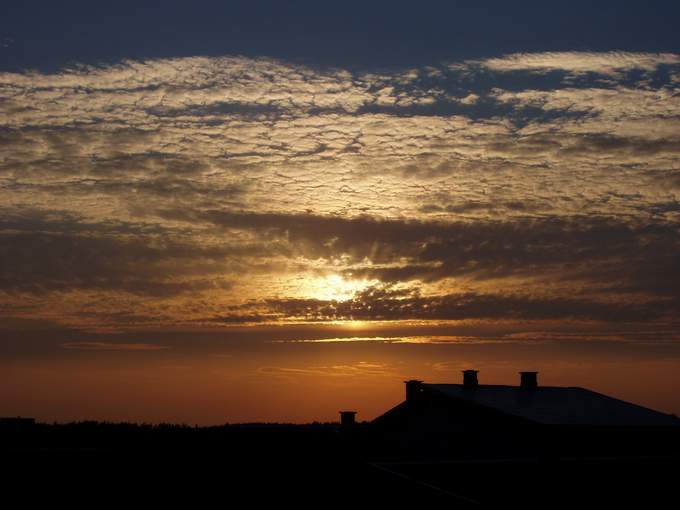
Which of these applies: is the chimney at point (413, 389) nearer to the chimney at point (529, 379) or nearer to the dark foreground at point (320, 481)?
the chimney at point (529, 379)

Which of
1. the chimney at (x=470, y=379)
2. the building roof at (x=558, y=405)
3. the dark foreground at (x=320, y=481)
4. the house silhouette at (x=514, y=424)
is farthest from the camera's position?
the chimney at (x=470, y=379)

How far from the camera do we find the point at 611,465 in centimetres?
2531

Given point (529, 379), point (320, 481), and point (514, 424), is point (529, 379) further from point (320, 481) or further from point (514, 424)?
point (320, 481)

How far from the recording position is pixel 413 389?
142 feet

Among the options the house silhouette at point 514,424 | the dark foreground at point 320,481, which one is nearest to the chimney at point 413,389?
the house silhouette at point 514,424

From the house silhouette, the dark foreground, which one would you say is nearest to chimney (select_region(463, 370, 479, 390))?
the house silhouette

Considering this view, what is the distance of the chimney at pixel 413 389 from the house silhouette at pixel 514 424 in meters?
0.04

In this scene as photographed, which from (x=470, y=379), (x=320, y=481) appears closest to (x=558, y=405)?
(x=470, y=379)

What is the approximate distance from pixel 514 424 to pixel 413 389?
707cm

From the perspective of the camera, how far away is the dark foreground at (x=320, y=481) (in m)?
20.7

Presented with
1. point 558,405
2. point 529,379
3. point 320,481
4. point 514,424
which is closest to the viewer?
point 320,481

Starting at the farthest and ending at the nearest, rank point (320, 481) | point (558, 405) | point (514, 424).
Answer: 1. point (558, 405)
2. point (514, 424)
3. point (320, 481)

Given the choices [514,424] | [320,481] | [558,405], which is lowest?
[320,481]

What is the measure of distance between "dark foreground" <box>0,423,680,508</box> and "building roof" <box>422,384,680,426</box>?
11050mm
